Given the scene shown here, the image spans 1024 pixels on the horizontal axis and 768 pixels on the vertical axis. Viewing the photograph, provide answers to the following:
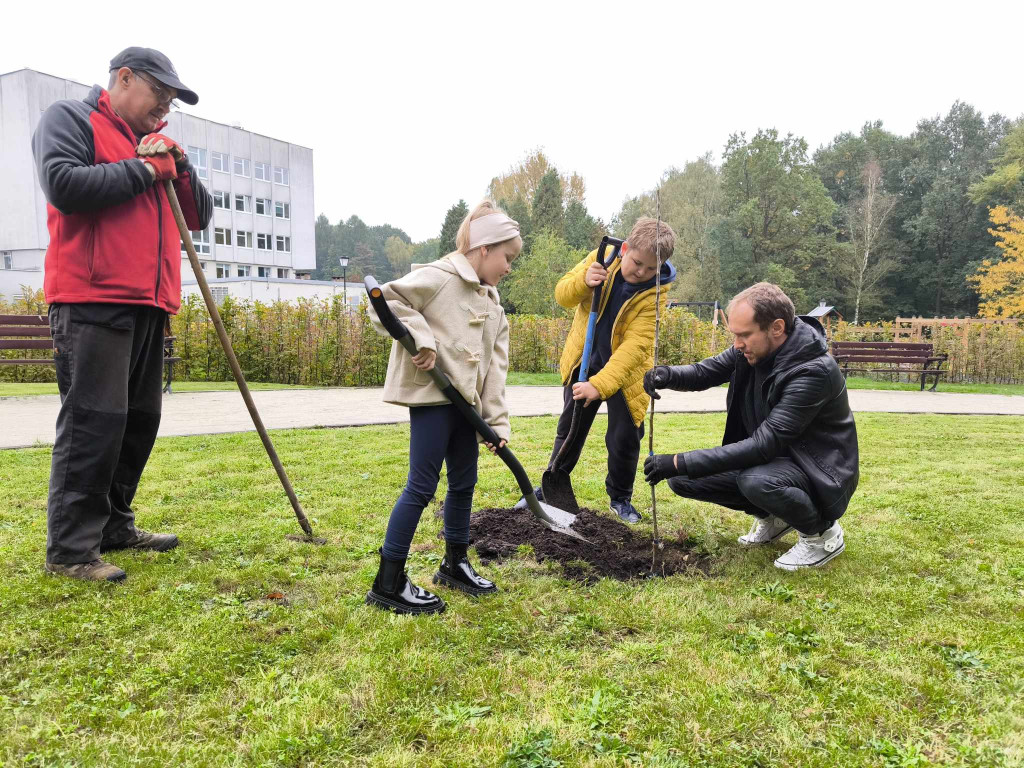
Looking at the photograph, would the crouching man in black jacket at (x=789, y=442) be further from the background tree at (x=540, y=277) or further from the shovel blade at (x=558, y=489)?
the background tree at (x=540, y=277)

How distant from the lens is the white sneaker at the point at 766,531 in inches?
161

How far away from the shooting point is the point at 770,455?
3.58 meters

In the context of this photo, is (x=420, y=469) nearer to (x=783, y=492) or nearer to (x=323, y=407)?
(x=783, y=492)

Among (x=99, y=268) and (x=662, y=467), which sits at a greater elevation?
(x=99, y=268)

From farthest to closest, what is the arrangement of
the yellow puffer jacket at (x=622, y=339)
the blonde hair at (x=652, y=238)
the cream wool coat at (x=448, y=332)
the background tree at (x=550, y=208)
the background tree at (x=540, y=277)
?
the background tree at (x=550, y=208)
the background tree at (x=540, y=277)
the yellow puffer jacket at (x=622, y=339)
the blonde hair at (x=652, y=238)
the cream wool coat at (x=448, y=332)

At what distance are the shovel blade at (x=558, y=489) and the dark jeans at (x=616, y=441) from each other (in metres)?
0.07

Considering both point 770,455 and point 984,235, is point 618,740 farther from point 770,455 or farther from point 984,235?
point 984,235

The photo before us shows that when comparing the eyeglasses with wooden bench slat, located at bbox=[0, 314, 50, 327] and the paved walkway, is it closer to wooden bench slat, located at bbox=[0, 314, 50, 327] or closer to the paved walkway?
the paved walkway

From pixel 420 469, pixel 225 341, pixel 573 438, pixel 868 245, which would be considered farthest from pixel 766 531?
pixel 868 245

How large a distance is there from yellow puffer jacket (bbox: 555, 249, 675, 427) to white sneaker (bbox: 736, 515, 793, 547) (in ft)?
3.34

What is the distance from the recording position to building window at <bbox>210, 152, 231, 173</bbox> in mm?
44394

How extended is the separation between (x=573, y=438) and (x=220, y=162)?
47.4 metres

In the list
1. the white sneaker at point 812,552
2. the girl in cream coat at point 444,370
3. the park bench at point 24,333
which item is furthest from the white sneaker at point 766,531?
the park bench at point 24,333

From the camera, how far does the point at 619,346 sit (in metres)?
4.46
